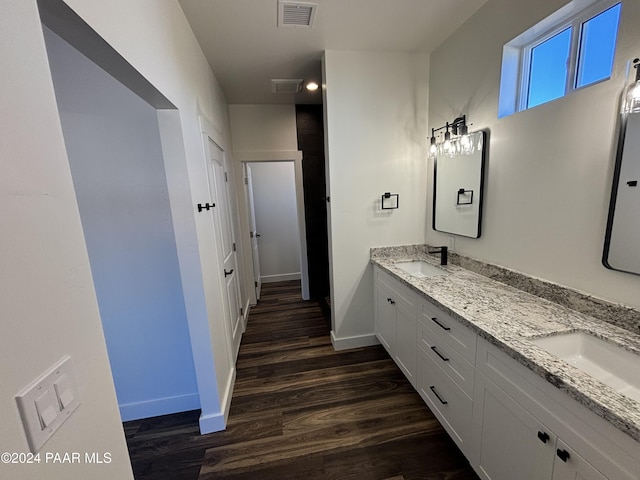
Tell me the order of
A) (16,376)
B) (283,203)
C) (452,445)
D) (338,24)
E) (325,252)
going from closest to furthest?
(16,376) < (452,445) < (338,24) < (325,252) < (283,203)

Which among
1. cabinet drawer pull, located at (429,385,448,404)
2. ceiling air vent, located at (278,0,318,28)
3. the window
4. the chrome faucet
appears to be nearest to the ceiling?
ceiling air vent, located at (278,0,318,28)

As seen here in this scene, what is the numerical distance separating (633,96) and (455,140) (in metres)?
1.06

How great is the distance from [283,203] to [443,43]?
323cm

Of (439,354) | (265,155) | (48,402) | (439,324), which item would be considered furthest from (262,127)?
(48,402)

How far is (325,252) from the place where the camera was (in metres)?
3.85

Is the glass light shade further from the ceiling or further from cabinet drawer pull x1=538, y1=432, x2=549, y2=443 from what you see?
cabinet drawer pull x1=538, y1=432, x2=549, y2=443

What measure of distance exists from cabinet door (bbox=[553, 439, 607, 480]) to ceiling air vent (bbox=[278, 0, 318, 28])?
2.45 m

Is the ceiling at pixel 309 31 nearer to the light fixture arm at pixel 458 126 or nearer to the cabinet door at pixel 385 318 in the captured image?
the light fixture arm at pixel 458 126

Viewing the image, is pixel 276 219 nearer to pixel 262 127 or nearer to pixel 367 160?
pixel 262 127

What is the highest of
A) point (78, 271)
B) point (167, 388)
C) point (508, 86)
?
point (508, 86)

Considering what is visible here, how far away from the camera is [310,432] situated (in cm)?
178

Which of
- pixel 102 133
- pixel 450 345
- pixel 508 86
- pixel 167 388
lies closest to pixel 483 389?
pixel 450 345

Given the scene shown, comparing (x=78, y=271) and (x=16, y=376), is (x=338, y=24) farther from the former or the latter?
(x=16, y=376)

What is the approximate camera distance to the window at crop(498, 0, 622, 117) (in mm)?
1246
